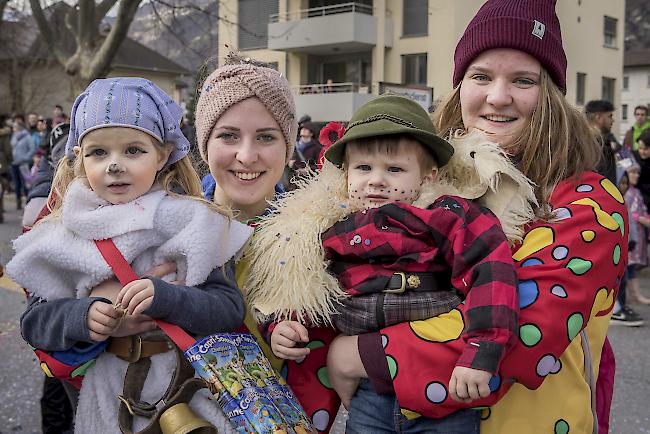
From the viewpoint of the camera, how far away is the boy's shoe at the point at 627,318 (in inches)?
255

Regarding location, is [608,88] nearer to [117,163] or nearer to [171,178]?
[171,178]

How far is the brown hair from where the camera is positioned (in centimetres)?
191

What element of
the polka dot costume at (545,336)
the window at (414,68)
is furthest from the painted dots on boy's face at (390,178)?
the window at (414,68)

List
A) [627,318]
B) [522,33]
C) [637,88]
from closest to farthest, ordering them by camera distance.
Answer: [522,33]
[627,318]
[637,88]

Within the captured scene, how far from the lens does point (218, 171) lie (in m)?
2.24

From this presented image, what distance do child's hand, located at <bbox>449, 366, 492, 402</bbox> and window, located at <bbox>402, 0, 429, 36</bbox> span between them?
71.2 feet

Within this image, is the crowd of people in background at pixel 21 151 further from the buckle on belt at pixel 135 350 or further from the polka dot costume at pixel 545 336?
the polka dot costume at pixel 545 336

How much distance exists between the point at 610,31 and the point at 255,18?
1464cm

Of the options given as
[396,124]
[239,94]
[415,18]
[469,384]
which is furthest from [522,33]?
[415,18]

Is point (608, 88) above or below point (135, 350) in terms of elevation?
above

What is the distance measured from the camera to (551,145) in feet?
6.28

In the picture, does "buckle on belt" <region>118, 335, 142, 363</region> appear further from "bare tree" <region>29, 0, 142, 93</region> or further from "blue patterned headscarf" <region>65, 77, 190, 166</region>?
"bare tree" <region>29, 0, 142, 93</region>

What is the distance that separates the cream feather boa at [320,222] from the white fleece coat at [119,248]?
0.47 ft

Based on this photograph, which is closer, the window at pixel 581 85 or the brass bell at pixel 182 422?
the brass bell at pixel 182 422
